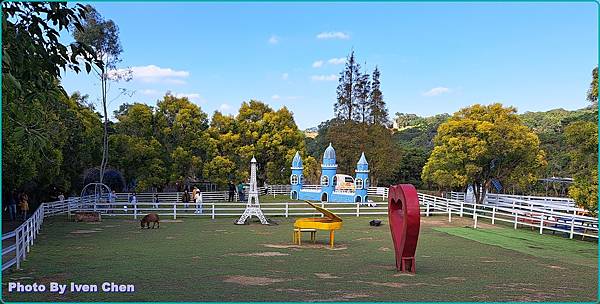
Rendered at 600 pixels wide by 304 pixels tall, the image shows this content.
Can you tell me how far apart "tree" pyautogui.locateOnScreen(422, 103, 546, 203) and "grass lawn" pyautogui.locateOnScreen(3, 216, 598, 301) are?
32.9 ft

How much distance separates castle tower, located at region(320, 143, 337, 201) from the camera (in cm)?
2950

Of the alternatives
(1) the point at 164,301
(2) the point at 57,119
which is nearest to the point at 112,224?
(2) the point at 57,119

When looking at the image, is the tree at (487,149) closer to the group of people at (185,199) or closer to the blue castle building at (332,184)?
the blue castle building at (332,184)

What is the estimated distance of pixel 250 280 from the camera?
24.5 ft

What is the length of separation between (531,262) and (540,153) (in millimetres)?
17344

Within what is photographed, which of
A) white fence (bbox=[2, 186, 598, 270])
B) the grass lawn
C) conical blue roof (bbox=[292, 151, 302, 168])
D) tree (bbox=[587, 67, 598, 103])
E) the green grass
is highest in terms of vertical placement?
tree (bbox=[587, 67, 598, 103])

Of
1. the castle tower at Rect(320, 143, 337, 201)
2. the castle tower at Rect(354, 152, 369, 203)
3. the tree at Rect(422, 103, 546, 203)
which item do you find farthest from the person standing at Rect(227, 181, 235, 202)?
the tree at Rect(422, 103, 546, 203)

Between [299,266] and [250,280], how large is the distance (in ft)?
5.18

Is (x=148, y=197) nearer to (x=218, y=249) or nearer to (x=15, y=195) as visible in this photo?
(x=15, y=195)

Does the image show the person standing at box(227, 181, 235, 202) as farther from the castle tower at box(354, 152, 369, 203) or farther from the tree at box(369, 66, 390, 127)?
the tree at box(369, 66, 390, 127)

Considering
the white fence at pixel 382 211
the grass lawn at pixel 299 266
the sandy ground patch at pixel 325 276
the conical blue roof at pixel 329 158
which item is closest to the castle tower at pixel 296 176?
the conical blue roof at pixel 329 158

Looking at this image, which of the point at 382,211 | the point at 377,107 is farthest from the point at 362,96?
the point at 382,211

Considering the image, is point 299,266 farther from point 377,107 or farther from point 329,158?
point 377,107

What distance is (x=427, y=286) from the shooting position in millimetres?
7305
